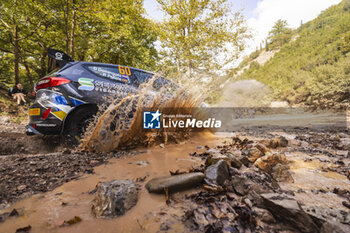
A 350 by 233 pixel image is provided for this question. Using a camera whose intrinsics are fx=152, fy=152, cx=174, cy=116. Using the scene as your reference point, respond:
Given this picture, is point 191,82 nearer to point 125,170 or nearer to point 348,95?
point 125,170

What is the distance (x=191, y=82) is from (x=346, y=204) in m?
2.85

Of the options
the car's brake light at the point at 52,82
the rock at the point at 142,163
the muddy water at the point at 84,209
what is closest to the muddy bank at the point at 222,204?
the muddy water at the point at 84,209

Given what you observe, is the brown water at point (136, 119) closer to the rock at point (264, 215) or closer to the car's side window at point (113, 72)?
the car's side window at point (113, 72)

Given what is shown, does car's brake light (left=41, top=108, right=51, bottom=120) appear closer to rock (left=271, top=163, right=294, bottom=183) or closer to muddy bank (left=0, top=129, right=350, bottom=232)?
muddy bank (left=0, top=129, right=350, bottom=232)

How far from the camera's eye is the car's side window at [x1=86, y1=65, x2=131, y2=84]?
124 inches

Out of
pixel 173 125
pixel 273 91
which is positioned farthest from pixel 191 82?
pixel 273 91

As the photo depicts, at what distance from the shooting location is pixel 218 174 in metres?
1.40

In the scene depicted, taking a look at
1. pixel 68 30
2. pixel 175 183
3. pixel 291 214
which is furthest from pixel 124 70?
pixel 68 30

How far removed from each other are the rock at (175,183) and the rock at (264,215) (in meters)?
0.48

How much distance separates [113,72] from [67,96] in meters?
1.04

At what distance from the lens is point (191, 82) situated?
3.43m

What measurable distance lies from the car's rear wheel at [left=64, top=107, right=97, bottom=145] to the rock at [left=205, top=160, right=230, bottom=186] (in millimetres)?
2394

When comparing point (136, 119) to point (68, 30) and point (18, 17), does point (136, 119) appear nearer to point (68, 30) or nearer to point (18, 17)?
point (18, 17)

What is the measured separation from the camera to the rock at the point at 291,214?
90 centimetres
